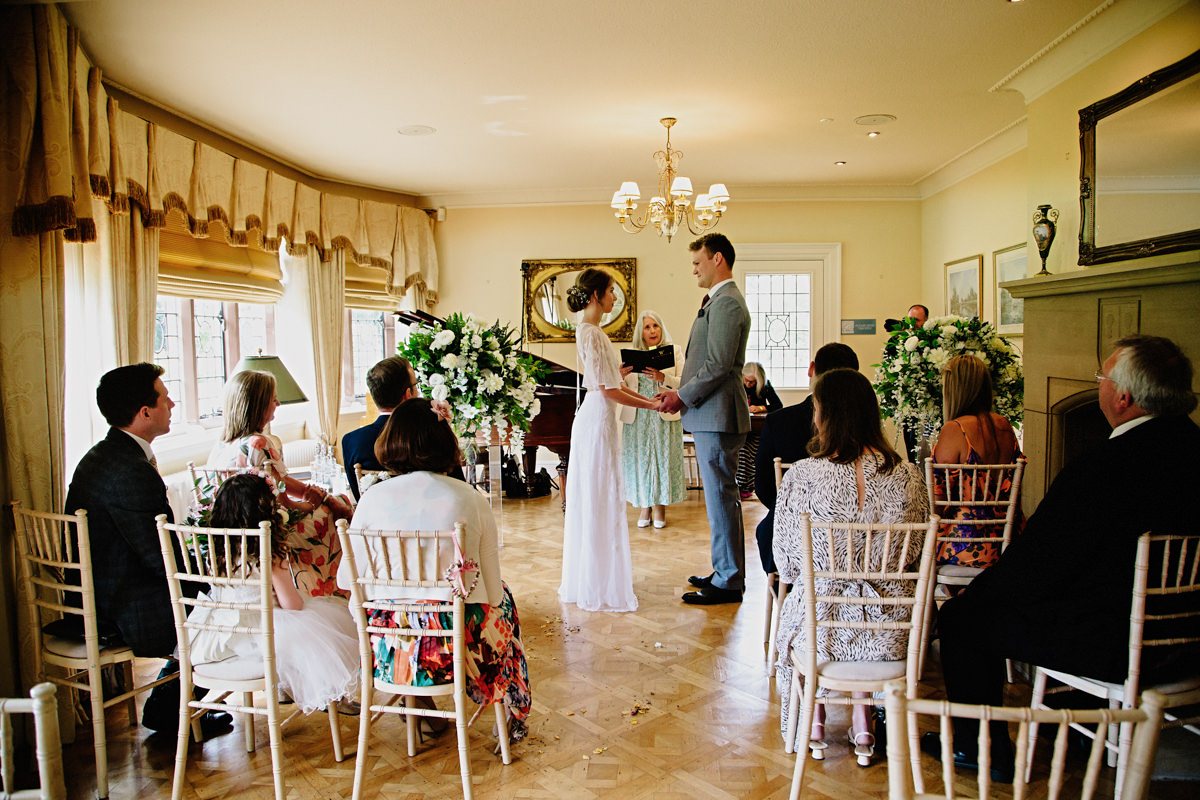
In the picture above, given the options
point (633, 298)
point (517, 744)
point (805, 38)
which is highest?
point (805, 38)

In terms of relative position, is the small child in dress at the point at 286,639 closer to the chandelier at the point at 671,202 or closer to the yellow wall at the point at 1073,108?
the chandelier at the point at 671,202

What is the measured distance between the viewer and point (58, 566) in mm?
2377

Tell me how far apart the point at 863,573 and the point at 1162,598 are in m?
0.78

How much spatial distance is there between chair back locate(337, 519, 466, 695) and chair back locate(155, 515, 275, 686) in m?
0.25

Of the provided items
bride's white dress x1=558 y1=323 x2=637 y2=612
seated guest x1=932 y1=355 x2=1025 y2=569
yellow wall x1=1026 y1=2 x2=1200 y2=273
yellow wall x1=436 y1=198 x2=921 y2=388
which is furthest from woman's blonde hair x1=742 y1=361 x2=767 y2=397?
seated guest x1=932 y1=355 x2=1025 y2=569

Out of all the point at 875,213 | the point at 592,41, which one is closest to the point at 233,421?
the point at 592,41

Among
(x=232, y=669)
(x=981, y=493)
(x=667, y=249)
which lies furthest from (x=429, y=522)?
(x=667, y=249)

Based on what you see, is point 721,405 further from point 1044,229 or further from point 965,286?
point 965,286

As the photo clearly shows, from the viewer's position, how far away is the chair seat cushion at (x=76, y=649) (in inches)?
97.1

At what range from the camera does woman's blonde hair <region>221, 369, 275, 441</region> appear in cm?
280

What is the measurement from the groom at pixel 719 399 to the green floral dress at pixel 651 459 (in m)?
1.71

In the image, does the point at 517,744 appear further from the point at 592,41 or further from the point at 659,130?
the point at 659,130

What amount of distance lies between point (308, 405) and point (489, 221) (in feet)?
9.01

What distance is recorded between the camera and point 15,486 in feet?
9.17
